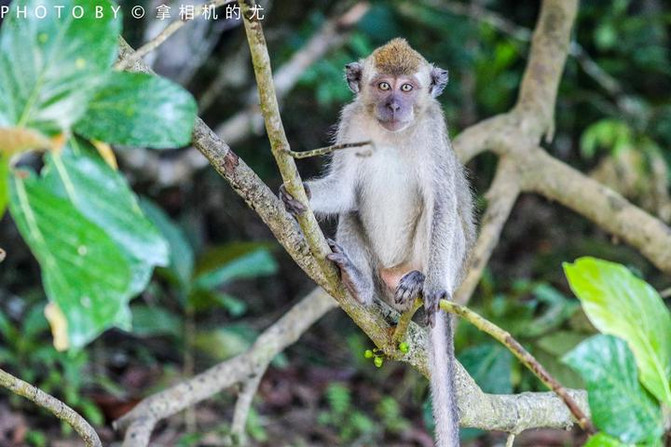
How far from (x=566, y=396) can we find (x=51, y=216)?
114 centimetres

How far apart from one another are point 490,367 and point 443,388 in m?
1.58

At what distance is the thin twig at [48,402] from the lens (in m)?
2.98

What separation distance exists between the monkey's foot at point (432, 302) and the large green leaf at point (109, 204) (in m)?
2.09

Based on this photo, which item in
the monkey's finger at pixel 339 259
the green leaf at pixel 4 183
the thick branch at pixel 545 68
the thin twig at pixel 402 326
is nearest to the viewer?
the green leaf at pixel 4 183

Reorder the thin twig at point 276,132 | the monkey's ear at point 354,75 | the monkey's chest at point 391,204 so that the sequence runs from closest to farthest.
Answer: the thin twig at point 276,132, the monkey's chest at point 391,204, the monkey's ear at point 354,75

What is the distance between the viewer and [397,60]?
4281 millimetres

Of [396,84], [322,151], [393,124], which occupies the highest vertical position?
[396,84]

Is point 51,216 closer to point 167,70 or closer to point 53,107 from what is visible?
point 53,107

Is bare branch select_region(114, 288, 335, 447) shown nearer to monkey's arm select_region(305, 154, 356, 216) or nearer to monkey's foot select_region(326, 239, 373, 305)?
monkey's arm select_region(305, 154, 356, 216)

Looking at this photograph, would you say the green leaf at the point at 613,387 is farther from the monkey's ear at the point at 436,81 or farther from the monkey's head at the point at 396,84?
the monkey's ear at the point at 436,81

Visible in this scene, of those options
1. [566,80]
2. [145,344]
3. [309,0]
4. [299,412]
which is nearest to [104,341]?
[145,344]

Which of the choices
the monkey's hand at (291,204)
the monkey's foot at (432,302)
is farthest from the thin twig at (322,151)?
the monkey's foot at (432,302)

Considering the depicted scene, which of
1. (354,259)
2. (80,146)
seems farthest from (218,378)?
(80,146)

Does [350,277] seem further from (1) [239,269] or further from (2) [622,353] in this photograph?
(1) [239,269]
